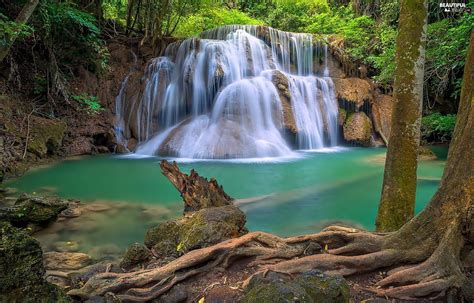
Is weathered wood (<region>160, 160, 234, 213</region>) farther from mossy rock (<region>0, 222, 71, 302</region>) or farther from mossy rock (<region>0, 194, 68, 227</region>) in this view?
mossy rock (<region>0, 222, 71, 302</region>)

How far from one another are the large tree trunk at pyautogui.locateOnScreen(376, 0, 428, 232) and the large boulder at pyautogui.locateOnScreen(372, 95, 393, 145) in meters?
14.2

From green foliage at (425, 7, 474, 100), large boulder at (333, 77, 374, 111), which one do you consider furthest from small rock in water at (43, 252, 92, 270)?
large boulder at (333, 77, 374, 111)

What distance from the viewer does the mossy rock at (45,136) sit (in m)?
11.0

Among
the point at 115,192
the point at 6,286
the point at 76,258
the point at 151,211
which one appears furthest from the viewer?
the point at 115,192

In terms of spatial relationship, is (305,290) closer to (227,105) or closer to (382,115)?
(227,105)

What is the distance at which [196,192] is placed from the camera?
5582mm

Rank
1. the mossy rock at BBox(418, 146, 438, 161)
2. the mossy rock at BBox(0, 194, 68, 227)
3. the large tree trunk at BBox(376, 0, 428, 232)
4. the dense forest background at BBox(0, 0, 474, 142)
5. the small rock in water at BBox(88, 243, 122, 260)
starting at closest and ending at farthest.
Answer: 1. the large tree trunk at BBox(376, 0, 428, 232)
2. the small rock in water at BBox(88, 243, 122, 260)
3. the mossy rock at BBox(0, 194, 68, 227)
4. the dense forest background at BBox(0, 0, 474, 142)
5. the mossy rock at BBox(418, 146, 438, 161)

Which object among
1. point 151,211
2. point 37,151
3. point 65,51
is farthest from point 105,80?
point 151,211

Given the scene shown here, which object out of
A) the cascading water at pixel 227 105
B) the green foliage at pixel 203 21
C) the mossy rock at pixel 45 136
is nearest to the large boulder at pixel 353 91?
the cascading water at pixel 227 105

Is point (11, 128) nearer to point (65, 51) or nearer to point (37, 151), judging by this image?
point (37, 151)

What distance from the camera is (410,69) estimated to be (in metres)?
3.73

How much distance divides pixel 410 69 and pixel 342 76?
15.7m

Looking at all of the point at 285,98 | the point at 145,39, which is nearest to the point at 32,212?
the point at 285,98

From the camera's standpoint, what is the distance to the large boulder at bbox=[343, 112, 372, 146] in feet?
55.9
